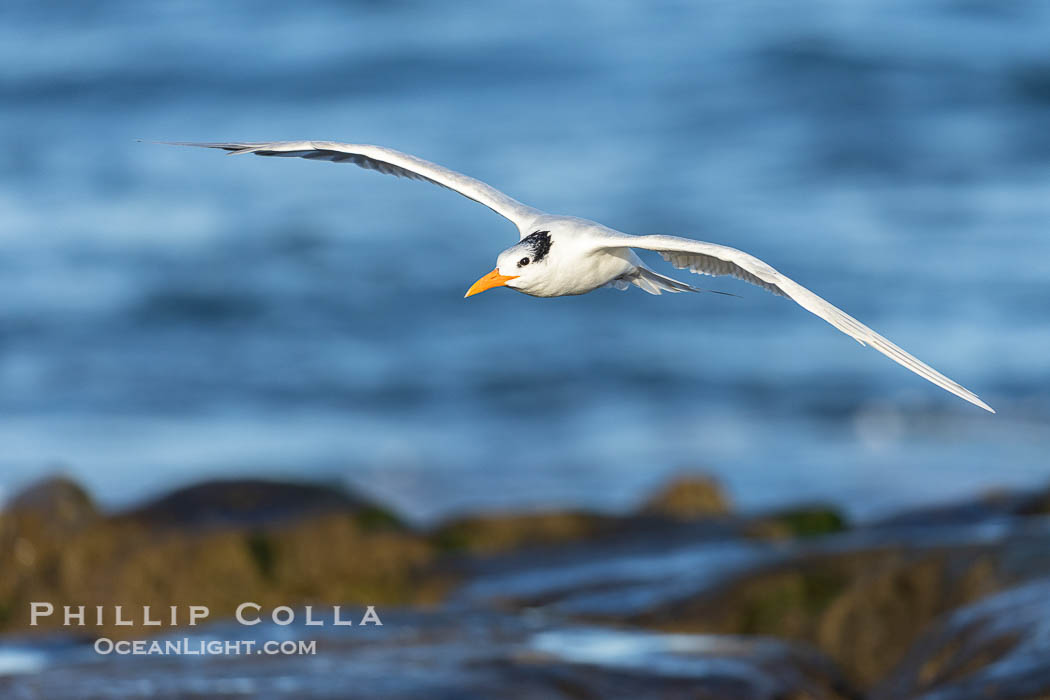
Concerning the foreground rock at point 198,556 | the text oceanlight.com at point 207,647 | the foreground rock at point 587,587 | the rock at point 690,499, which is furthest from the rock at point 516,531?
the text oceanlight.com at point 207,647

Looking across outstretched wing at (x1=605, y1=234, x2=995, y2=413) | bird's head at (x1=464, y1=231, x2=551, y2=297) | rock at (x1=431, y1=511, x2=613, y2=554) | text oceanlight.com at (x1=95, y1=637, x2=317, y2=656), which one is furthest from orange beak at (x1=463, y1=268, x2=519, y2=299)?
rock at (x1=431, y1=511, x2=613, y2=554)

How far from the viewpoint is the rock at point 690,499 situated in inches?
338

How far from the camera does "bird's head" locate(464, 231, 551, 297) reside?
5.28 m

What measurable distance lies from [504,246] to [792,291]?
44.1ft

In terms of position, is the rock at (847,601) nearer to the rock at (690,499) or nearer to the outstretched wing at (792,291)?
the outstretched wing at (792,291)

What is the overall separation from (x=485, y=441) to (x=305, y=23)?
15814 millimetres

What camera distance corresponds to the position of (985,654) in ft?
16.9

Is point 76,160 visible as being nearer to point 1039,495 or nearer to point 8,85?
point 8,85

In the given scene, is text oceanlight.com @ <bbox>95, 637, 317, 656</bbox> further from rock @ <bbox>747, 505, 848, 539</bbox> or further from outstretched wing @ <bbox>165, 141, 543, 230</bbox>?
rock @ <bbox>747, 505, 848, 539</bbox>

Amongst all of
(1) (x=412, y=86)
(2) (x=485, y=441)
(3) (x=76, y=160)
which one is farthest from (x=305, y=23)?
(2) (x=485, y=441)

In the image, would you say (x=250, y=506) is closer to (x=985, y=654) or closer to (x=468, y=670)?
(x=468, y=670)

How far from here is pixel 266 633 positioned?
620cm

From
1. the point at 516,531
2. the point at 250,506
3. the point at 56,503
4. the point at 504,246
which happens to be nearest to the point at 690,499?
the point at 516,531

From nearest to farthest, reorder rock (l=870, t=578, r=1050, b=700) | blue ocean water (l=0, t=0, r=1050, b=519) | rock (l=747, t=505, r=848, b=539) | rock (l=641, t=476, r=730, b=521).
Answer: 1. rock (l=870, t=578, r=1050, b=700)
2. rock (l=747, t=505, r=848, b=539)
3. rock (l=641, t=476, r=730, b=521)
4. blue ocean water (l=0, t=0, r=1050, b=519)
